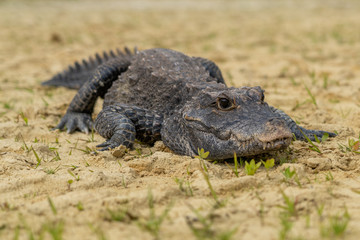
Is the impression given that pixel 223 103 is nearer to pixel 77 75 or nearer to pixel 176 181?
pixel 176 181

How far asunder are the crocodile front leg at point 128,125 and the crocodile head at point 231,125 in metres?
0.43

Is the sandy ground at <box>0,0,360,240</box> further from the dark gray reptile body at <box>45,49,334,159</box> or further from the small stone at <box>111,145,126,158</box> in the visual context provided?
the dark gray reptile body at <box>45,49,334,159</box>

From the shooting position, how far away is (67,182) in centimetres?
278

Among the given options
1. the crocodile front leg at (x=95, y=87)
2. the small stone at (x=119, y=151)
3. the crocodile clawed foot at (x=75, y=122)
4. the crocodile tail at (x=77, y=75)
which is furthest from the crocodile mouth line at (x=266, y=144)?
the crocodile tail at (x=77, y=75)

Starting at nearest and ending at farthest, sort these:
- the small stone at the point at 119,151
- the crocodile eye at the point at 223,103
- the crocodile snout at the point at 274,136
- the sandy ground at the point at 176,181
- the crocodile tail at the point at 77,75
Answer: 1. the sandy ground at the point at 176,181
2. the crocodile snout at the point at 274,136
3. the crocodile eye at the point at 223,103
4. the small stone at the point at 119,151
5. the crocodile tail at the point at 77,75

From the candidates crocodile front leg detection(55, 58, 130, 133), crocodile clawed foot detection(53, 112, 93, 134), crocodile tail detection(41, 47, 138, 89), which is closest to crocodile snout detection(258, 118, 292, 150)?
crocodile clawed foot detection(53, 112, 93, 134)

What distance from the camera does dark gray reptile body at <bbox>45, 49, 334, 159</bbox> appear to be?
9.73 ft

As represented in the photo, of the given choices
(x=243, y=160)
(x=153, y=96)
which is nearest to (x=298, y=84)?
(x=153, y=96)

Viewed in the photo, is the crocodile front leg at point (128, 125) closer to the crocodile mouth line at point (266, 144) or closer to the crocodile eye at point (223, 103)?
the crocodile eye at point (223, 103)

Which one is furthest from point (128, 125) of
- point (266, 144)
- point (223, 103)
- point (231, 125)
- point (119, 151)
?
point (266, 144)

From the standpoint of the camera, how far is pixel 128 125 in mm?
3748

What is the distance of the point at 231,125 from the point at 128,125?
1104mm

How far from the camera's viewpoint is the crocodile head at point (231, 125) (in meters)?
2.87

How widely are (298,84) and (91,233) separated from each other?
14.7ft
